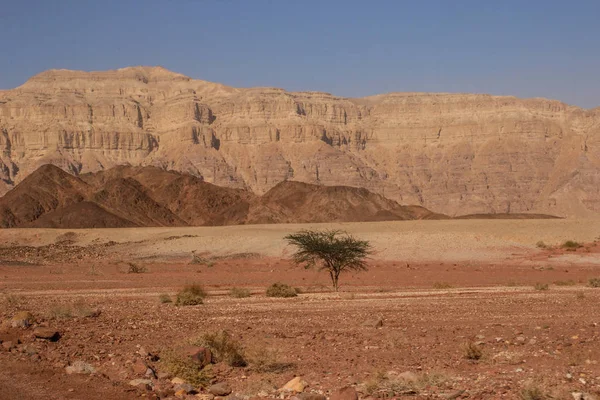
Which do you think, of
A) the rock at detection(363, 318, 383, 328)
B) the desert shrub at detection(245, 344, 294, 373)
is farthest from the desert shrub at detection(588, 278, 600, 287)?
the desert shrub at detection(245, 344, 294, 373)

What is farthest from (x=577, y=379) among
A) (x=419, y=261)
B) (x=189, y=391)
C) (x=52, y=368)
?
(x=419, y=261)

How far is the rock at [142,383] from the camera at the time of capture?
1152 cm

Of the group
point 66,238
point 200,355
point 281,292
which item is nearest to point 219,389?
point 200,355

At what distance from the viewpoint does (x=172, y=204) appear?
4250 inches

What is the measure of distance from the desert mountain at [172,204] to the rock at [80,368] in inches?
3131

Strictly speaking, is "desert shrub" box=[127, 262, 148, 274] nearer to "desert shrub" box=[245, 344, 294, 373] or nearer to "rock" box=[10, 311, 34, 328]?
"rock" box=[10, 311, 34, 328]

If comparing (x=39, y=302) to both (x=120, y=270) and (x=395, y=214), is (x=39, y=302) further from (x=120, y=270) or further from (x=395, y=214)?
(x=395, y=214)

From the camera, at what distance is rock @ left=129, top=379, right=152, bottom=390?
37.8 feet

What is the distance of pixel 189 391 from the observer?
11.3 meters

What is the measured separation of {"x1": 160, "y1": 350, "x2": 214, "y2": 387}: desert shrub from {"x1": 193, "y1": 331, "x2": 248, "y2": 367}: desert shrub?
0.48 m

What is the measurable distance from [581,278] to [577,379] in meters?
31.7

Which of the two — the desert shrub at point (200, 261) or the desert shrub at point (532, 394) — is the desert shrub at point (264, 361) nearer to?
the desert shrub at point (532, 394)

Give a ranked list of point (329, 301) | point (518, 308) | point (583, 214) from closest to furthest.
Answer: point (518, 308) → point (329, 301) → point (583, 214)

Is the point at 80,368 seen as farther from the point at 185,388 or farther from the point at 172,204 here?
the point at 172,204
